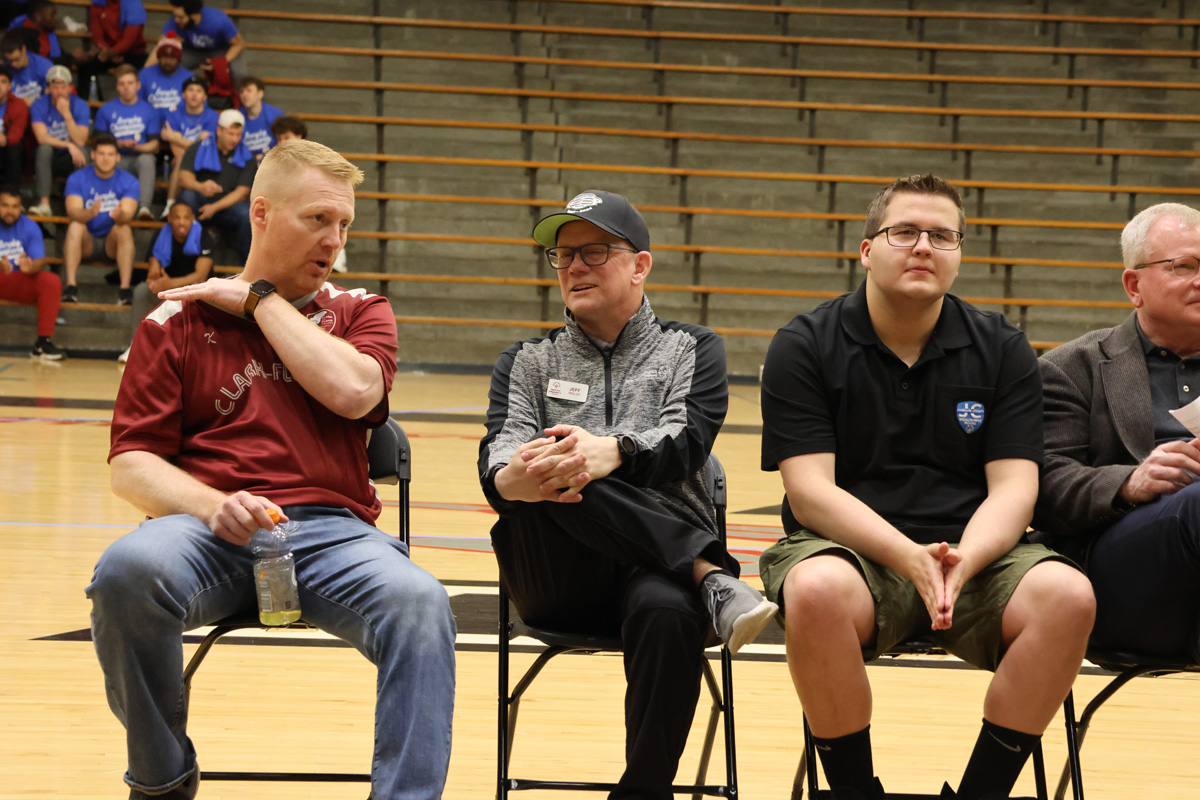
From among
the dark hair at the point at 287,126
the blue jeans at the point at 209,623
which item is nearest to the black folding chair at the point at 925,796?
the blue jeans at the point at 209,623

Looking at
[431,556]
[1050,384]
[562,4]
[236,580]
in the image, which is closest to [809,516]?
[1050,384]

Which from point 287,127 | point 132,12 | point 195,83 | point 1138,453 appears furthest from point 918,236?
point 132,12

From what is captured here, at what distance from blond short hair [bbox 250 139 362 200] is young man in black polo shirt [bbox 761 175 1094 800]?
0.86 meters

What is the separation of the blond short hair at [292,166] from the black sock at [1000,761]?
1.44 m

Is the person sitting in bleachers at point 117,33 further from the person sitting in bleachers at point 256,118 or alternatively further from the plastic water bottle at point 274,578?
the plastic water bottle at point 274,578

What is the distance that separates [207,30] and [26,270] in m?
2.55

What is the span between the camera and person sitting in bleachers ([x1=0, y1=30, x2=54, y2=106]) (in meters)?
9.55

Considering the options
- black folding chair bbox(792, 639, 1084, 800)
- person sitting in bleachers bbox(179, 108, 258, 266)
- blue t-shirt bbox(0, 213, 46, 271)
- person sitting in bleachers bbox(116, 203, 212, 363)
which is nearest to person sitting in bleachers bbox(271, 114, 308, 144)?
person sitting in bleachers bbox(179, 108, 258, 266)

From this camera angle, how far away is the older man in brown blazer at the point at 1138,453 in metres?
2.05

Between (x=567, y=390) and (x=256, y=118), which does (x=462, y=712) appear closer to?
(x=567, y=390)

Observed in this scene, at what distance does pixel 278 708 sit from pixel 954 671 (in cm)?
176

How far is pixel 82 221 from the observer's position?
9312 mm

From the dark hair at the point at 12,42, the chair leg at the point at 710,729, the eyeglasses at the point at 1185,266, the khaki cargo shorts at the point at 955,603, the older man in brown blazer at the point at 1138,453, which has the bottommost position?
the chair leg at the point at 710,729

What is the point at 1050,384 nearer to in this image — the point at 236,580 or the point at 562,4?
the point at 236,580
